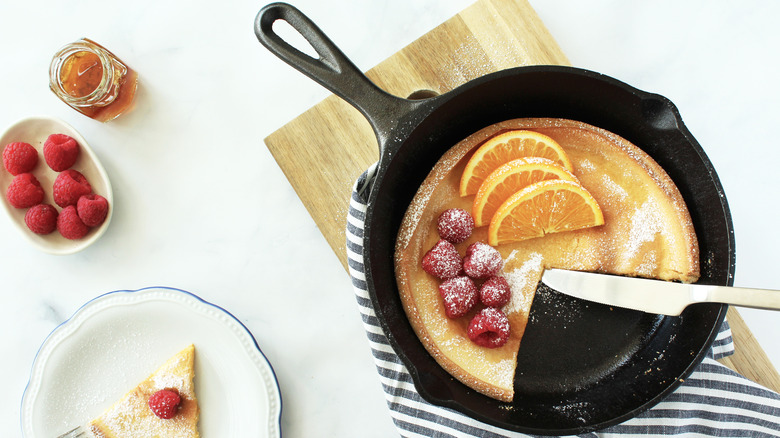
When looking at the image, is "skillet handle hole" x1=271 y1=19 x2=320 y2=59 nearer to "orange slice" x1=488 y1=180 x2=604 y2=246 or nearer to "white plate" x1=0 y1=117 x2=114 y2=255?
"white plate" x1=0 y1=117 x2=114 y2=255

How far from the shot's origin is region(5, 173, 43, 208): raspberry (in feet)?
7.14

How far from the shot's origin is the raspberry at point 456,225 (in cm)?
168

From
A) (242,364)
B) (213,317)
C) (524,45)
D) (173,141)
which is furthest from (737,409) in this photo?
(173,141)

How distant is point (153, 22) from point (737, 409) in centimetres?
293

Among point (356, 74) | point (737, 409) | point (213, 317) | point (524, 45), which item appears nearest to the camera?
point (356, 74)

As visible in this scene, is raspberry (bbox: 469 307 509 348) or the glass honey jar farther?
the glass honey jar

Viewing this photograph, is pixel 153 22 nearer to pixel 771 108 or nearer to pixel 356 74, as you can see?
pixel 356 74

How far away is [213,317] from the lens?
2148mm

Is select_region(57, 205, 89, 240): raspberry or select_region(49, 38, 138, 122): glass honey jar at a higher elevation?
select_region(49, 38, 138, 122): glass honey jar

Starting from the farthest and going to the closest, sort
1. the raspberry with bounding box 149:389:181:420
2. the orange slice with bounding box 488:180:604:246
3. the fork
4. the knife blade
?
the fork
the raspberry with bounding box 149:389:181:420
the orange slice with bounding box 488:180:604:246
the knife blade

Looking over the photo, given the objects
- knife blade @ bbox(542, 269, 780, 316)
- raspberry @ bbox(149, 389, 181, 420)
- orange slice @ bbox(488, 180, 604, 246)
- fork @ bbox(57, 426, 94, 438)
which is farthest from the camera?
fork @ bbox(57, 426, 94, 438)

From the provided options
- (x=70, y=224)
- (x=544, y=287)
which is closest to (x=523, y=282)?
(x=544, y=287)

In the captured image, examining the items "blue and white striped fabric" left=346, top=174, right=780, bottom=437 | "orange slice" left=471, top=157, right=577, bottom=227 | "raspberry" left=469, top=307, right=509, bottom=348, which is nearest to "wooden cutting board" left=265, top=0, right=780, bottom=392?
"blue and white striped fabric" left=346, top=174, right=780, bottom=437

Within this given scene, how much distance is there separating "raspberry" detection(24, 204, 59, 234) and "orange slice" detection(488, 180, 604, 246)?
74.3 inches
